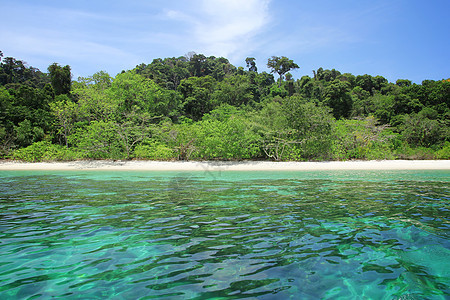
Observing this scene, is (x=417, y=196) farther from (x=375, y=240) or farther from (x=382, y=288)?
(x=382, y=288)

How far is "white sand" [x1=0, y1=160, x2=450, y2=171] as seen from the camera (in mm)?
18609

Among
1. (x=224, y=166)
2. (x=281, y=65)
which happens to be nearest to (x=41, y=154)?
(x=224, y=166)

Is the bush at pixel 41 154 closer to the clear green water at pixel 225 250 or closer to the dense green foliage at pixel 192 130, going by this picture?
the dense green foliage at pixel 192 130

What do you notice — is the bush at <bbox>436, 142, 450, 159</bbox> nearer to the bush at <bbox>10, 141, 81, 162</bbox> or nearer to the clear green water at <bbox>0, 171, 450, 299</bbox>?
the clear green water at <bbox>0, 171, 450, 299</bbox>

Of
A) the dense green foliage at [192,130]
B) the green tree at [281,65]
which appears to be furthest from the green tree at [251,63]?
the dense green foliage at [192,130]

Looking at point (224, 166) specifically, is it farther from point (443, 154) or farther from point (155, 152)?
point (443, 154)

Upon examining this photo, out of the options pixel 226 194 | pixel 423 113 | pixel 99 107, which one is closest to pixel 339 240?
pixel 226 194

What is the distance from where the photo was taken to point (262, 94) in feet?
184

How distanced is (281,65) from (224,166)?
59.8 m

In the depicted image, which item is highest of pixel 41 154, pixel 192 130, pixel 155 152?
pixel 192 130

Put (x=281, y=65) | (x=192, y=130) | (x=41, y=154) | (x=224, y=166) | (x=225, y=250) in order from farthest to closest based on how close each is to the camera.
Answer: (x=281, y=65) → (x=41, y=154) → (x=192, y=130) → (x=224, y=166) → (x=225, y=250)

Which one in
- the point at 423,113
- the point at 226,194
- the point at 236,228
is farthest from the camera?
the point at 423,113

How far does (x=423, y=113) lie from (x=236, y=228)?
117 ft

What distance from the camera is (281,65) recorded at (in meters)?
71.1
